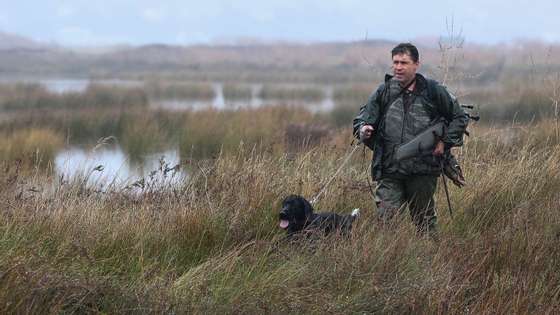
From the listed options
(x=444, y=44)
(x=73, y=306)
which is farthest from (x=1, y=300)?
(x=444, y=44)

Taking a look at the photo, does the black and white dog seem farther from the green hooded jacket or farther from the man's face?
the man's face

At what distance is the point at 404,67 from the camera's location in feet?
17.1

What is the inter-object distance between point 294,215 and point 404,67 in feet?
4.08

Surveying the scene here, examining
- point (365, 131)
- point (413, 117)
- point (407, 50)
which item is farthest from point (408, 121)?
point (407, 50)

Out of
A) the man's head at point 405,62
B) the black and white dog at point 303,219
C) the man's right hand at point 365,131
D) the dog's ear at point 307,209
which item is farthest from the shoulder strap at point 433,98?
the dog's ear at point 307,209

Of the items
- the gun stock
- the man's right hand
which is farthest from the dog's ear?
the gun stock

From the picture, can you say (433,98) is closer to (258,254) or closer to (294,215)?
(294,215)

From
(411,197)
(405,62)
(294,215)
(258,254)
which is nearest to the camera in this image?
(258,254)

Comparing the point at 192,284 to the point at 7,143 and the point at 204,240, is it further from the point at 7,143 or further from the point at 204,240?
the point at 7,143

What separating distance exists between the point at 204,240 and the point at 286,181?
1.67 meters

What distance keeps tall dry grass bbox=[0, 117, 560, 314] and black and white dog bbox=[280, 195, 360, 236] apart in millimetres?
136

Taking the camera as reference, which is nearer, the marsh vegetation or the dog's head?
the marsh vegetation

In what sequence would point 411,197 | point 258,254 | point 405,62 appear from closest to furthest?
point 258,254, point 405,62, point 411,197

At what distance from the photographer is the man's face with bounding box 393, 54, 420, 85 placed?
17.1 feet
